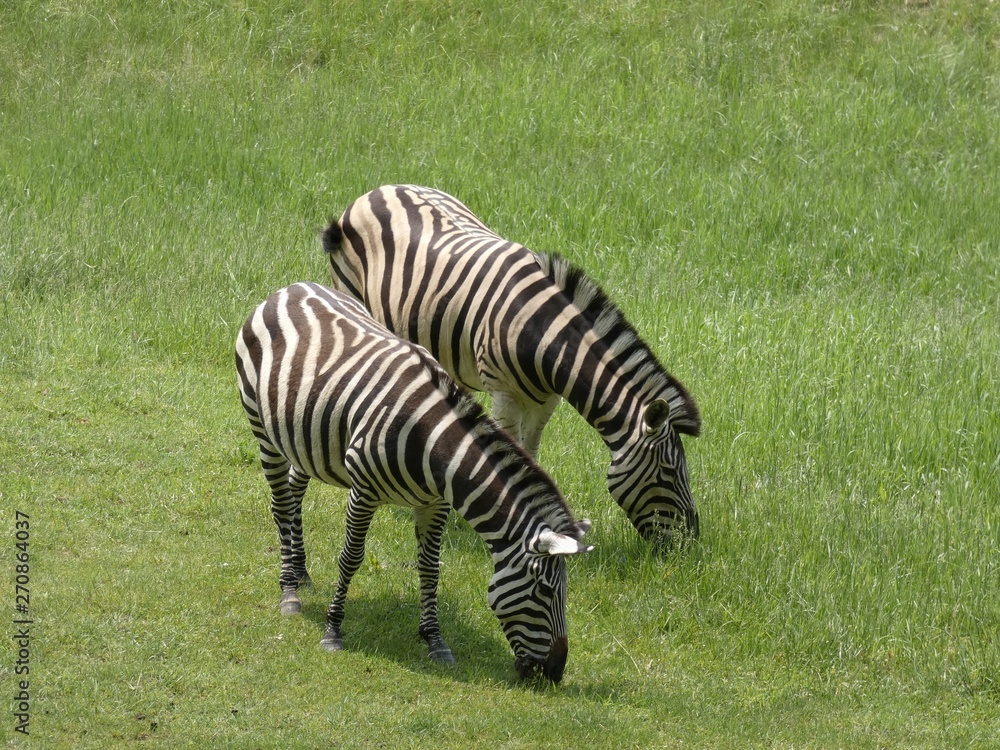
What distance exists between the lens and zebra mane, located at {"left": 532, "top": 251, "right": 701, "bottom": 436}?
754 cm

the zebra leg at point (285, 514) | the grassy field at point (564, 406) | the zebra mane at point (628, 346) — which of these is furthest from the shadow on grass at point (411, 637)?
the zebra mane at point (628, 346)

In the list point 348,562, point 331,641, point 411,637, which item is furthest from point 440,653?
point 348,562

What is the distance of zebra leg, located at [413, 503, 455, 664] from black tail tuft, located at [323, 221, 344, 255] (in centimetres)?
320

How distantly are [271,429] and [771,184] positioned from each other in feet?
33.3

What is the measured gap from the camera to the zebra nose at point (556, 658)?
20.3 ft

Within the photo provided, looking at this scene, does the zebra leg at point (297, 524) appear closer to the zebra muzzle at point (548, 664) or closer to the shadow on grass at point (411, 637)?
the shadow on grass at point (411, 637)

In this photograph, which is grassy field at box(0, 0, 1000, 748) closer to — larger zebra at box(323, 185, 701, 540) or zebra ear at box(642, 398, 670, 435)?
larger zebra at box(323, 185, 701, 540)

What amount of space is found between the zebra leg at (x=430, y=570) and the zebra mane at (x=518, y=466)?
2.47 feet

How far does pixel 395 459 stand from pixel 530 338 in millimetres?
1815

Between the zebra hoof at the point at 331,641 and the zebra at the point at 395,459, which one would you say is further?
the zebra hoof at the point at 331,641

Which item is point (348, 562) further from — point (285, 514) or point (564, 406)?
point (564, 406)

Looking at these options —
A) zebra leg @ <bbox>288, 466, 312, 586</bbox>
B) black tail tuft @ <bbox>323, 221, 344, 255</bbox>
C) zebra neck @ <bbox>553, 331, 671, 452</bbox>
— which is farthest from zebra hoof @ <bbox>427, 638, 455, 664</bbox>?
black tail tuft @ <bbox>323, 221, 344, 255</bbox>
